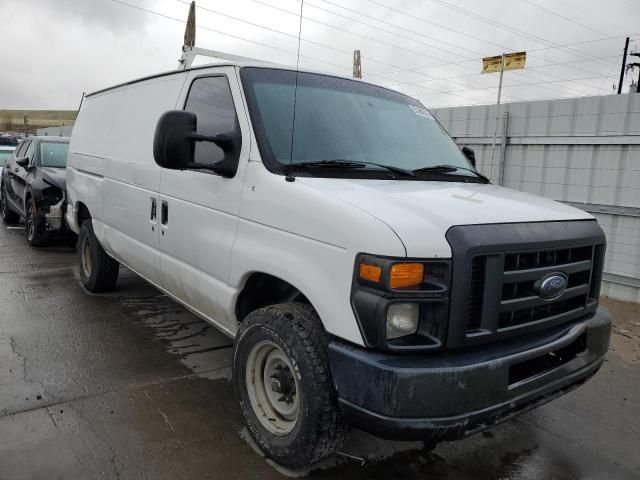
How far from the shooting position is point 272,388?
291 centimetres

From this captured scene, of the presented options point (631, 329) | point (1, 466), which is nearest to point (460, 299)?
point (1, 466)

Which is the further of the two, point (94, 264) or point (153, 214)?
point (94, 264)

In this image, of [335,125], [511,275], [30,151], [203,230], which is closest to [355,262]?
[511,275]

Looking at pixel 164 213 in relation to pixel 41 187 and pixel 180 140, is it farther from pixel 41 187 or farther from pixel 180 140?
pixel 41 187

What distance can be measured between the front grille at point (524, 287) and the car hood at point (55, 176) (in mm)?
7407

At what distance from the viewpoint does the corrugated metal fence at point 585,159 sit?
6660 millimetres

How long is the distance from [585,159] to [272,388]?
237 inches

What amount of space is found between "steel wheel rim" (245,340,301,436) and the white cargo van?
0.03 feet

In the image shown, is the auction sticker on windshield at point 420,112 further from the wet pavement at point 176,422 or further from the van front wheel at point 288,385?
the wet pavement at point 176,422

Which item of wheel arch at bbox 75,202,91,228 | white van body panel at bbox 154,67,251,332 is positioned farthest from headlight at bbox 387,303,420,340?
wheel arch at bbox 75,202,91,228

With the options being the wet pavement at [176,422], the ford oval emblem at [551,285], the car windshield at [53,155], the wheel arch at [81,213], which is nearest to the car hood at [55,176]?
the car windshield at [53,155]

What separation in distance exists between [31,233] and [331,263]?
25.8 ft

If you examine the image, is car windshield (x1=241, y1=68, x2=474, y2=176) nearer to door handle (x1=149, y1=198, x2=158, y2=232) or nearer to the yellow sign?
door handle (x1=149, y1=198, x2=158, y2=232)

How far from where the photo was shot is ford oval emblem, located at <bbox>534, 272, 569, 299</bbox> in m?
2.58
